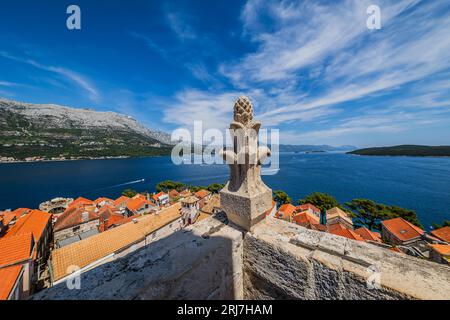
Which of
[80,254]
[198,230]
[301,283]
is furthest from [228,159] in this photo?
[80,254]

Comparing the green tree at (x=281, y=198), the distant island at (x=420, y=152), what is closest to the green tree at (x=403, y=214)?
the green tree at (x=281, y=198)


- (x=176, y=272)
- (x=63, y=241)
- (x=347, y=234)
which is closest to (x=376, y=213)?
(x=347, y=234)

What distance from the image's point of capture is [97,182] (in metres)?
63.4

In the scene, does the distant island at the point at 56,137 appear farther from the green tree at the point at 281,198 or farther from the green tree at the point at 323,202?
the green tree at the point at 323,202

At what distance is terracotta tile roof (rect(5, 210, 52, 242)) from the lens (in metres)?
12.7

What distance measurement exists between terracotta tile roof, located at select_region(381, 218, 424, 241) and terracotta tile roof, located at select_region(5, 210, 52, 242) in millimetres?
32297

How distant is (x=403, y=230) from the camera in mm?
17641

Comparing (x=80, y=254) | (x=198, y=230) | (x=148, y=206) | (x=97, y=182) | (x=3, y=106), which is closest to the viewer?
(x=198, y=230)

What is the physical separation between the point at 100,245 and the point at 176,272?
14.1 m

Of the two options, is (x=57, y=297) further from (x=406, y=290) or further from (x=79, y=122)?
(x=79, y=122)

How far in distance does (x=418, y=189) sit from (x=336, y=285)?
2650 inches

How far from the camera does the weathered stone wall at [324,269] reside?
1.50 metres

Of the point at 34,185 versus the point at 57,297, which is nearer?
the point at 57,297

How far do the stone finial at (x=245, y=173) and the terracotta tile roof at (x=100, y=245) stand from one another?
12308mm
